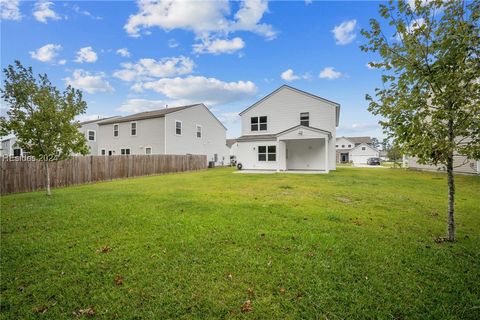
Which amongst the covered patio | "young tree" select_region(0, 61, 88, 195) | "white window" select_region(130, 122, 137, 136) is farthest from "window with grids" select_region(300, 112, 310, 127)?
"white window" select_region(130, 122, 137, 136)

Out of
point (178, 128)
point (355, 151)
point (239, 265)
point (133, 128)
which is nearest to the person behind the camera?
point (239, 265)

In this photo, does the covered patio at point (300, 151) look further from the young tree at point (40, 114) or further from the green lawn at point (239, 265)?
the young tree at point (40, 114)

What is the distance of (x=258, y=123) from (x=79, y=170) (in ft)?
53.1

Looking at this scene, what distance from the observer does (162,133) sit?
24.5 meters

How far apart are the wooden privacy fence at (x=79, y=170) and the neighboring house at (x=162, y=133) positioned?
3.58 meters

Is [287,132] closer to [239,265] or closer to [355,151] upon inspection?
[239,265]

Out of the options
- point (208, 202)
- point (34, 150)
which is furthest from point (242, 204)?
point (34, 150)

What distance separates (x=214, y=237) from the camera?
4.44 m

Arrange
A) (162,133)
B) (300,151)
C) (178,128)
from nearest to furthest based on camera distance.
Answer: (300,151) → (162,133) → (178,128)

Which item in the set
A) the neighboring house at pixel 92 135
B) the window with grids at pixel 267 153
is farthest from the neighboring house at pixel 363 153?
the neighboring house at pixel 92 135

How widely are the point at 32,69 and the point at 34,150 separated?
10.4 ft

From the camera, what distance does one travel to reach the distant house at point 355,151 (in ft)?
190

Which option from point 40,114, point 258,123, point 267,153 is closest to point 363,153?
point 258,123

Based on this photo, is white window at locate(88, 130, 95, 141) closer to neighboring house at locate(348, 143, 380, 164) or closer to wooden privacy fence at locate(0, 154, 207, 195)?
wooden privacy fence at locate(0, 154, 207, 195)
